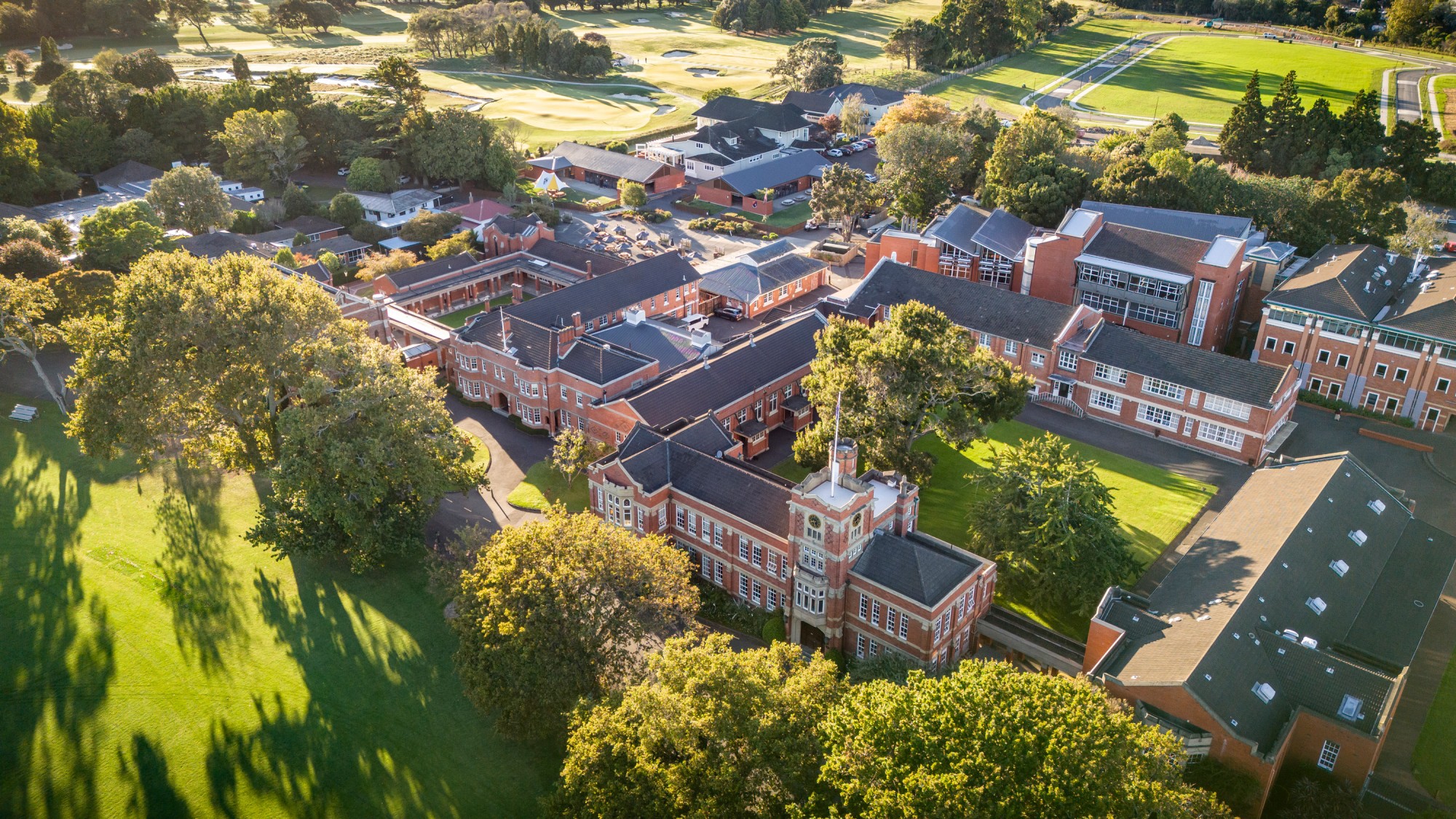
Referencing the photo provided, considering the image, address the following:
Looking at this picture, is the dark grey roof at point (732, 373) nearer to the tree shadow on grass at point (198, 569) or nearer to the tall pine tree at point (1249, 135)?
the tree shadow on grass at point (198, 569)

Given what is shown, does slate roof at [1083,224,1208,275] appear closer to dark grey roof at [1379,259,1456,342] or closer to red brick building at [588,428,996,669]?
dark grey roof at [1379,259,1456,342]

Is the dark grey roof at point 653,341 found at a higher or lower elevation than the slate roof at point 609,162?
lower

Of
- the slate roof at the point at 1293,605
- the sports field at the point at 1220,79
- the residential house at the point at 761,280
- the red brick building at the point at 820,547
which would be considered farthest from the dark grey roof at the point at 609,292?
the sports field at the point at 1220,79

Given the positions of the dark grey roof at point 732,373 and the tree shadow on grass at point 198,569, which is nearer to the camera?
the tree shadow on grass at point 198,569

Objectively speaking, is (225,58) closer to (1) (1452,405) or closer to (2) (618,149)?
(2) (618,149)

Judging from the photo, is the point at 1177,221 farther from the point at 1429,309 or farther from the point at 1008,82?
the point at 1008,82

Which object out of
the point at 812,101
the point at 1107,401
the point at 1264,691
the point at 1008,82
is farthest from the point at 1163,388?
the point at 1008,82

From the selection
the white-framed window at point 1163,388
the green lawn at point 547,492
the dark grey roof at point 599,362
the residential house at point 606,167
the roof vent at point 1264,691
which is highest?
the residential house at point 606,167
